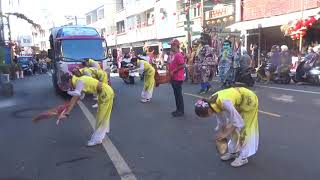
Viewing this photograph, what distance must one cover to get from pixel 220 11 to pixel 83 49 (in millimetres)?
19349

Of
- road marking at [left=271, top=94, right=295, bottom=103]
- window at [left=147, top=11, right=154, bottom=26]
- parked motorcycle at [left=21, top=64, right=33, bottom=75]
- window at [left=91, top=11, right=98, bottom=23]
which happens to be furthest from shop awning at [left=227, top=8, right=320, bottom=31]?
window at [left=91, top=11, right=98, bottom=23]

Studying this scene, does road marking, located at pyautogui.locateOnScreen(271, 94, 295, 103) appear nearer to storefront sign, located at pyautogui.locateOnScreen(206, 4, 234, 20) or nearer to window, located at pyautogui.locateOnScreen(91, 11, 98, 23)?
storefront sign, located at pyautogui.locateOnScreen(206, 4, 234, 20)

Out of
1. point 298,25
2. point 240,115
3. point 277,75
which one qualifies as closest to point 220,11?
point 298,25

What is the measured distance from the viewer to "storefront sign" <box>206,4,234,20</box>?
111 ft

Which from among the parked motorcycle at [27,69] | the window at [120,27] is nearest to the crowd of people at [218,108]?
the parked motorcycle at [27,69]

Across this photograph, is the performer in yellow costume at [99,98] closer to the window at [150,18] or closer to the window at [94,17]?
the window at [150,18]

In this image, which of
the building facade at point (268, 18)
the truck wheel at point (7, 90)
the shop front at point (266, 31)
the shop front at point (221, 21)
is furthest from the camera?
the shop front at point (221, 21)

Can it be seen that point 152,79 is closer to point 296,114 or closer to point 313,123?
point 296,114

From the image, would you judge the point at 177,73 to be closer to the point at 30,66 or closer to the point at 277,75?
the point at 277,75

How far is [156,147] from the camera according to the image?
7.81 meters

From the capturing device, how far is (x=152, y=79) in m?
14.9

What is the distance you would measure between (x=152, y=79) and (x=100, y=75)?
2.82 metres

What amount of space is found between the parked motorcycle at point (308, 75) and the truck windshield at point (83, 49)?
766 cm

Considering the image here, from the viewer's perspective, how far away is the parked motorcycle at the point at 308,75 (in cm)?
1778
